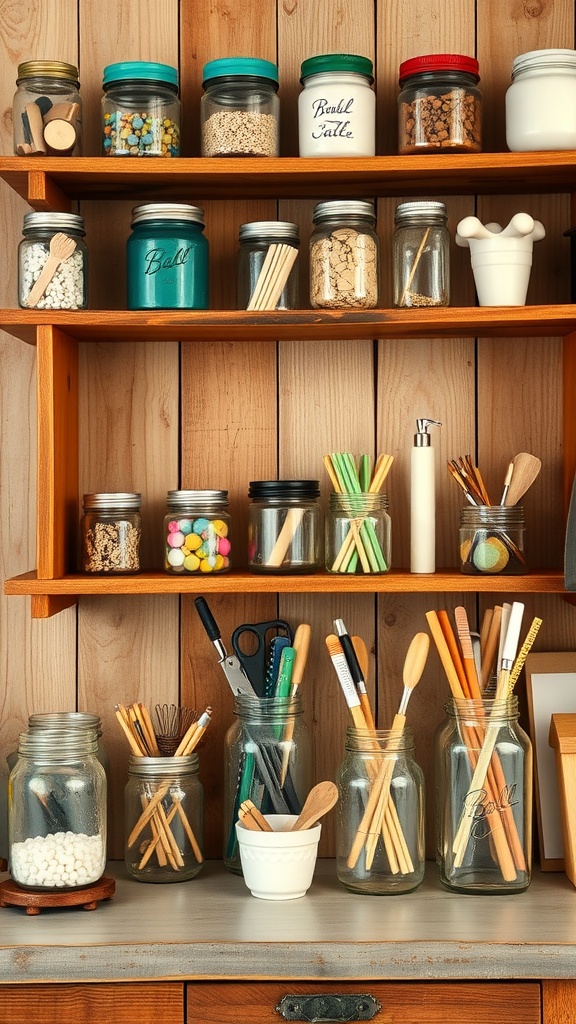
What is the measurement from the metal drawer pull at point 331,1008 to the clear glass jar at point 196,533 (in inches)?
22.1

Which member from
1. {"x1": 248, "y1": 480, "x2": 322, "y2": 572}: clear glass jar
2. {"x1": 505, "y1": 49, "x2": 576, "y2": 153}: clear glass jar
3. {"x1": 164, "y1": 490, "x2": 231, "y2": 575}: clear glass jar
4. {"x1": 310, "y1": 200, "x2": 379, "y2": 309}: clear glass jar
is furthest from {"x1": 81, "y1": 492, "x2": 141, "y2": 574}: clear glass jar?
{"x1": 505, "y1": 49, "x2": 576, "y2": 153}: clear glass jar

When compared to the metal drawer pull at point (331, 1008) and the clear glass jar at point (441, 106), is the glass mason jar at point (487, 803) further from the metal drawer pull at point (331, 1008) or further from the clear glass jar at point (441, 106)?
the clear glass jar at point (441, 106)

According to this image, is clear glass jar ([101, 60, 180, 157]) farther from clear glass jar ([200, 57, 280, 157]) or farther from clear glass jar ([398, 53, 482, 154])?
clear glass jar ([398, 53, 482, 154])

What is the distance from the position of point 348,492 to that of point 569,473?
0.33 meters

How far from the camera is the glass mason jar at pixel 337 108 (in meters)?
1.51

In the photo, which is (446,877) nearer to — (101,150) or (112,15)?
(101,150)

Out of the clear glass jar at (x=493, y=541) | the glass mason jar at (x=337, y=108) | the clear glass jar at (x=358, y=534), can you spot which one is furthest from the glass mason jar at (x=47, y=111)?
the clear glass jar at (x=493, y=541)

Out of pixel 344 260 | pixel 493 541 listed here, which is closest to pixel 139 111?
pixel 344 260

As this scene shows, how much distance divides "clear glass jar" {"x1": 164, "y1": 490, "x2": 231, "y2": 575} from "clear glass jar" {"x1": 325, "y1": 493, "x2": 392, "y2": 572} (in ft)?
0.49

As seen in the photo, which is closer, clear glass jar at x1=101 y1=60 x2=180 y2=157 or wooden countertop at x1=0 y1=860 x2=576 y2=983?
wooden countertop at x1=0 y1=860 x2=576 y2=983

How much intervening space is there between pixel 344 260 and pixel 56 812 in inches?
32.3

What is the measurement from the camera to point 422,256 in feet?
5.05

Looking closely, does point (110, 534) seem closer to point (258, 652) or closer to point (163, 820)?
point (258, 652)

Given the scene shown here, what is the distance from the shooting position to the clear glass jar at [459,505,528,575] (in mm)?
1536
